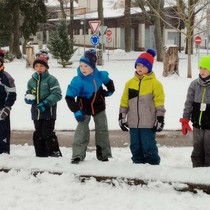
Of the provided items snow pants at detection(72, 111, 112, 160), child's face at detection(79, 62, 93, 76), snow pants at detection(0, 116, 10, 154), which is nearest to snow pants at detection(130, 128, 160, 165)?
snow pants at detection(72, 111, 112, 160)

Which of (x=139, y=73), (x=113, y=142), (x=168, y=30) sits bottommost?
(x=113, y=142)

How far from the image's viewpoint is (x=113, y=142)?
7.73 meters

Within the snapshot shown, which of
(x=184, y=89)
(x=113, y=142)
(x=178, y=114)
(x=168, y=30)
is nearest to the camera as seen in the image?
(x=113, y=142)

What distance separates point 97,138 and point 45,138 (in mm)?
867

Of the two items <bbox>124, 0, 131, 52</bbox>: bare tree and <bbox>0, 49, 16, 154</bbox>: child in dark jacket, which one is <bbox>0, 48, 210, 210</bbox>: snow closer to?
<bbox>0, 49, 16, 154</bbox>: child in dark jacket

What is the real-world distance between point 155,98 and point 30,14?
2858 centimetres

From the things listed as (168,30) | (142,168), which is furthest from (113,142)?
(168,30)

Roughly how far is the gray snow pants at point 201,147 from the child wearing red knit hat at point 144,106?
49cm

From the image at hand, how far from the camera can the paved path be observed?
25.0ft

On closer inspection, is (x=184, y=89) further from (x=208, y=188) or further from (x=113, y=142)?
(x=208, y=188)

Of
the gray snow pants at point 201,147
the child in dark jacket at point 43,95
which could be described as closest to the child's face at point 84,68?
the child in dark jacket at point 43,95

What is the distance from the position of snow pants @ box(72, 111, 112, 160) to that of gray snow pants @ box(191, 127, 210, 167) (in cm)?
113

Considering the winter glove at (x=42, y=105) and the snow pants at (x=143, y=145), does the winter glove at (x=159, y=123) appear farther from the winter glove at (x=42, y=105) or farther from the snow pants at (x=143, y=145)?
the winter glove at (x=42, y=105)

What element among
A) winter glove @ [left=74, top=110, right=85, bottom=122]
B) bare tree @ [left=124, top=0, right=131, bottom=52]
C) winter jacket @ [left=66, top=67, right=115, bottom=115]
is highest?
bare tree @ [left=124, top=0, right=131, bottom=52]
